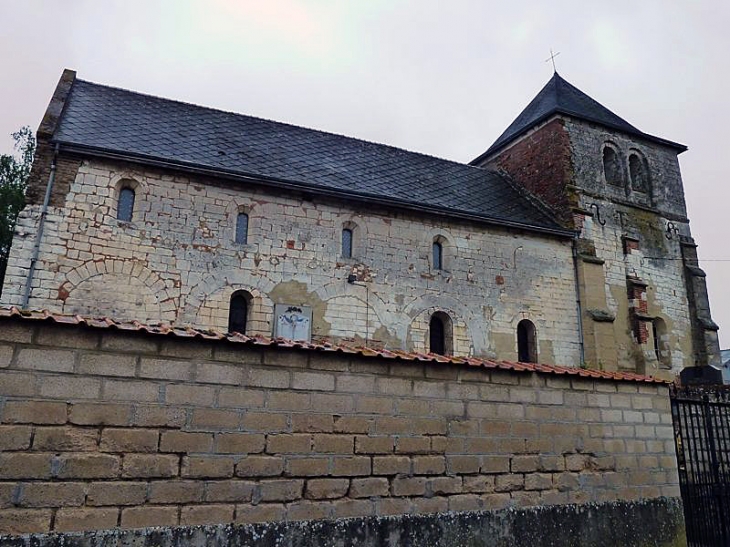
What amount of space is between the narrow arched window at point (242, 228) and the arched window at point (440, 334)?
16.2 ft

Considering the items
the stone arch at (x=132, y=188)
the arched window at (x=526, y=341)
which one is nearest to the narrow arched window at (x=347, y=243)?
the stone arch at (x=132, y=188)

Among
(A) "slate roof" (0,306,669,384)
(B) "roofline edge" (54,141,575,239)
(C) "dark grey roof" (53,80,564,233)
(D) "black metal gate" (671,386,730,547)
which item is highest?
(C) "dark grey roof" (53,80,564,233)

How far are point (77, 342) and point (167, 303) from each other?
7130mm

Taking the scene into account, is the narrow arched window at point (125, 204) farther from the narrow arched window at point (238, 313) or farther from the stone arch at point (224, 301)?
the narrow arched window at point (238, 313)

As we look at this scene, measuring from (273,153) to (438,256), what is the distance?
5.10 metres

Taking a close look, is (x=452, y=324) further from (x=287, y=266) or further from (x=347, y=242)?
(x=287, y=266)

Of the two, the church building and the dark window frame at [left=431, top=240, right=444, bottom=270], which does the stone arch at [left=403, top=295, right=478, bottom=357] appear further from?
the dark window frame at [left=431, top=240, right=444, bottom=270]

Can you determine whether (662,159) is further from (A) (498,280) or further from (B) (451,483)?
(B) (451,483)

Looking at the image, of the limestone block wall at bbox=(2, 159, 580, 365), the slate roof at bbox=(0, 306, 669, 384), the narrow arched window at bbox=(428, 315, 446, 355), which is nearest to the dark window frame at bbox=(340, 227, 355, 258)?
the limestone block wall at bbox=(2, 159, 580, 365)

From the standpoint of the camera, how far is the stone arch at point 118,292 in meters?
10.4

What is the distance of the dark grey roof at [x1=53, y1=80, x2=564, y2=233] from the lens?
39.6 ft

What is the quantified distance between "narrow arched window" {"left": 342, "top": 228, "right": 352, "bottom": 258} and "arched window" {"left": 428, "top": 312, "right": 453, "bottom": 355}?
2.67 meters

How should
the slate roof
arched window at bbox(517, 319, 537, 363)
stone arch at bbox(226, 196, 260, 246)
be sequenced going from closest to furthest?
1. the slate roof
2. stone arch at bbox(226, 196, 260, 246)
3. arched window at bbox(517, 319, 537, 363)

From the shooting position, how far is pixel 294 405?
15.7 feet
